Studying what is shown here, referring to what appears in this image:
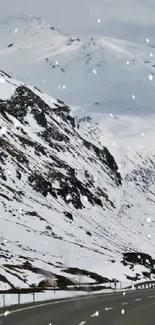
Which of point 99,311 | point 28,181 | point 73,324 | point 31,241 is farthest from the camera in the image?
point 28,181

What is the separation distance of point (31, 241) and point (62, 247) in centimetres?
773

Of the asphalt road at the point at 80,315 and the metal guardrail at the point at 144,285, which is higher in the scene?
the asphalt road at the point at 80,315

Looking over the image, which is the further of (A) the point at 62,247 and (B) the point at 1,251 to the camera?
(A) the point at 62,247

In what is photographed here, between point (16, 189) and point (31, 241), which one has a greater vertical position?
point (16, 189)

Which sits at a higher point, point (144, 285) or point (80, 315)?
point (80, 315)

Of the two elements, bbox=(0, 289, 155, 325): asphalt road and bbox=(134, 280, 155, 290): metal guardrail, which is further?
bbox=(134, 280, 155, 290): metal guardrail

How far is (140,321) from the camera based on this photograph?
23.5 m

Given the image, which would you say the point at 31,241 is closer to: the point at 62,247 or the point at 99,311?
the point at 62,247

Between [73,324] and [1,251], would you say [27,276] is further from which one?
[73,324]

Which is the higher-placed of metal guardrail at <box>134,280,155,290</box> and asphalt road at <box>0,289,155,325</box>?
asphalt road at <box>0,289,155,325</box>

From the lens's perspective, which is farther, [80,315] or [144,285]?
[144,285]

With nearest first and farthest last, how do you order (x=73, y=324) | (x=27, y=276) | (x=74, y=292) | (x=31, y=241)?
(x=73, y=324)
(x=74, y=292)
(x=27, y=276)
(x=31, y=241)

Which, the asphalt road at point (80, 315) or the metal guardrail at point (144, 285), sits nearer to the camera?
the asphalt road at point (80, 315)

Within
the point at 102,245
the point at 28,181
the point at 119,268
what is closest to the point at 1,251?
the point at 119,268
